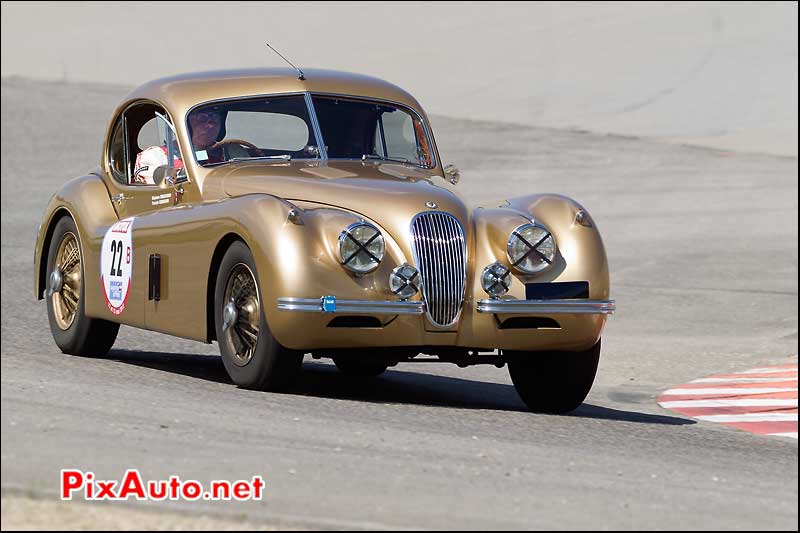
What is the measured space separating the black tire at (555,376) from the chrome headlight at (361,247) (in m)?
1.20

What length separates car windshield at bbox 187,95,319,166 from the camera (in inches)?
358

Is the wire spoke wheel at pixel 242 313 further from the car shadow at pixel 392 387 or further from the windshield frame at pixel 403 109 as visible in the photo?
the windshield frame at pixel 403 109

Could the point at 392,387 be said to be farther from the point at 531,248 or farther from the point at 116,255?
the point at 531,248

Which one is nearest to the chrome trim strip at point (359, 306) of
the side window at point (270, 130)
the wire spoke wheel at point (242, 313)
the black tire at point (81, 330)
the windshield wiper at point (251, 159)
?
the wire spoke wheel at point (242, 313)

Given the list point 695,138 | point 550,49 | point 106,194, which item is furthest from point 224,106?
point 550,49

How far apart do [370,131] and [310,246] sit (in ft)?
7.01

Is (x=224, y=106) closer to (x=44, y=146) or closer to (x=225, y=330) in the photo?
(x=225, y=330)

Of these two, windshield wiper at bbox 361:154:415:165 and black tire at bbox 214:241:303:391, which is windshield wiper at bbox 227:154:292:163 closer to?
windshield wiper at bbox 361:154:415:165

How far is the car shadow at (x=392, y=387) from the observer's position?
861 centimetres

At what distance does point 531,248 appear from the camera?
7953 mm

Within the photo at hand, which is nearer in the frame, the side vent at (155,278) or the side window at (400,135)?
the side vent at (155,278)

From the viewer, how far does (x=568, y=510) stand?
5273mm

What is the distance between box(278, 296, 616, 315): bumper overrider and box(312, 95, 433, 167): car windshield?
6.05 feet

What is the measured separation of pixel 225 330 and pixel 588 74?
3423 centimetres
